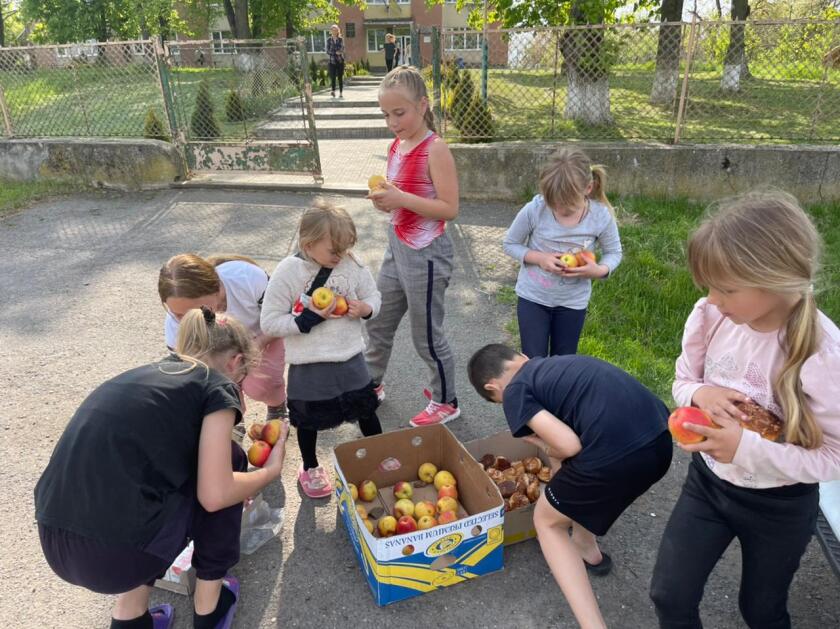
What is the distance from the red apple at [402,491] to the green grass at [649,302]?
188cm

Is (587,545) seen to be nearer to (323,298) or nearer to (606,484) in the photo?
(606,484)

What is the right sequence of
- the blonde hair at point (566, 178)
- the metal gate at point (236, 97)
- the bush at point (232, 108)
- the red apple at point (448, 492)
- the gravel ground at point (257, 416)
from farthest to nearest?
1. the bush at point (232, 108)
2. the metal gate at point (236, 97)
3. the blonde hair at point (566, 178)
4. the red apple at point (448, 492)
5. the gravel ground at point (257, 416)

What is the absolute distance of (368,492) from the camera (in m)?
2.95

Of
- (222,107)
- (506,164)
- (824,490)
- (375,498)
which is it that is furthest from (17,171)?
(824,490)

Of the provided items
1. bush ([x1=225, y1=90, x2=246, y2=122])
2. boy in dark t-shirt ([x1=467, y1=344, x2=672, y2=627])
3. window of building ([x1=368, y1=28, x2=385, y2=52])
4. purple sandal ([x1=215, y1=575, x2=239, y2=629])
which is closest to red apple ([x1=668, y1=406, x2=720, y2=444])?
boy in dark t-shirt ([x1=467, y1=344, x2=672, y2=627])

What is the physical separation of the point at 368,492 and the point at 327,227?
133cm

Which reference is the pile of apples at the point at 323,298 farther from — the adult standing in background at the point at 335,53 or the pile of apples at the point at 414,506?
the adult standing in background at the point at 335,53

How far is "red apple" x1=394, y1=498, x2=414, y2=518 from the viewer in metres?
2.81

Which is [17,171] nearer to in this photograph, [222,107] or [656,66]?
[222,107]

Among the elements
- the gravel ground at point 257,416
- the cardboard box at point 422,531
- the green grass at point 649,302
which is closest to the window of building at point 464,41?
the gravel ground at point 257,416

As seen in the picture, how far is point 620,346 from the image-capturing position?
4.45 metres

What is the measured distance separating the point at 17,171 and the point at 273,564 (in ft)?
30.4

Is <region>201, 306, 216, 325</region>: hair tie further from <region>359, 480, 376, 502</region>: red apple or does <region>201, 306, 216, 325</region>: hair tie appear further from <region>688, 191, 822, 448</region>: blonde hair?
<region>688, 191, 822, 448</region>: blonde hair

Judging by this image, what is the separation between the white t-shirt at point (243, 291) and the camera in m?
3.08
